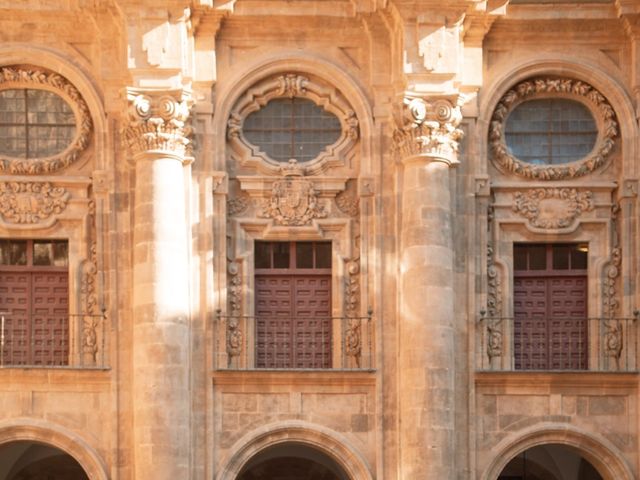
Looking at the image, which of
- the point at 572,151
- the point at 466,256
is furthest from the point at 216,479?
the point at 572,151

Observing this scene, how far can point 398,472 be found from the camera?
140 feet

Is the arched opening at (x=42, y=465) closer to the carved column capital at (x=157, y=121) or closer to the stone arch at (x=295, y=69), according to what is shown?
the carved column capital at (x=157, y=121)

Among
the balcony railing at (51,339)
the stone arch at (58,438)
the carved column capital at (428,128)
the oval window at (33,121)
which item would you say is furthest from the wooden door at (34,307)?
the carved column capital at (428,128)

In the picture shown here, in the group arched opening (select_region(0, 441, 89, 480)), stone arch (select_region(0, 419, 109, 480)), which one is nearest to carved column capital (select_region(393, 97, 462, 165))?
stone arch (select_region(0, 419, 109, 480))

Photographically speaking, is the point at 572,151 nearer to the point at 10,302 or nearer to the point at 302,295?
the point at 302,295

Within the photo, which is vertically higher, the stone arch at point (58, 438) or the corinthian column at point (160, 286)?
the corinthian column at point (160, 286)

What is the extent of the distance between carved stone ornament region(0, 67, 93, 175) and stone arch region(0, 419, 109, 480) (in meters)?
4.64

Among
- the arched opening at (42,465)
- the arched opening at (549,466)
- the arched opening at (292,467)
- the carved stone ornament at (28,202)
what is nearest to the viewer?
the carved stone ornament at (28,202)

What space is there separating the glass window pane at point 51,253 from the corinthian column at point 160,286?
5.77 ft

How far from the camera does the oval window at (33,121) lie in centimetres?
4434

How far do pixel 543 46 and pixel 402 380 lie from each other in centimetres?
678

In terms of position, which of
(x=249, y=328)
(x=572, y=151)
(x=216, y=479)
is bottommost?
(x=216, y=479)

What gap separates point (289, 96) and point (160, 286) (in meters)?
4.54

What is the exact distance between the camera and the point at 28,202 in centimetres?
4384
